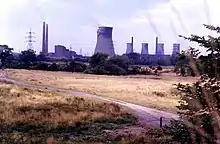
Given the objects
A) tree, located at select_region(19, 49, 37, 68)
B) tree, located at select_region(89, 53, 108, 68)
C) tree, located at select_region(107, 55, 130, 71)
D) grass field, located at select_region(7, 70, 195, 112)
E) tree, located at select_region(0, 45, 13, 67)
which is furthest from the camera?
tree, located at select_region(19, 49, 37, 68)

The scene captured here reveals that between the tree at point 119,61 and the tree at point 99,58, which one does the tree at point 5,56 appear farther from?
the tree at point 119,61

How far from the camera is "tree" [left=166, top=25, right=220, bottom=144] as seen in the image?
7.75m

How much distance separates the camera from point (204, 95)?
849cm

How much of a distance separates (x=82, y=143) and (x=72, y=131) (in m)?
5.17

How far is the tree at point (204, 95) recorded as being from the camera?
775 cm

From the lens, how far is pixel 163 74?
123688 mm

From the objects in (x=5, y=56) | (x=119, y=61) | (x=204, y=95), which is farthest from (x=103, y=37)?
(x=5, y=56)

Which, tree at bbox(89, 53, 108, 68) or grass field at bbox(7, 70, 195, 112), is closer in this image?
grass field at bbox(7, 70, 195, 112)

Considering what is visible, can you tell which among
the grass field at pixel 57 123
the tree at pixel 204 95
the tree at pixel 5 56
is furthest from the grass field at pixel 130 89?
the tree at pixel 5 56

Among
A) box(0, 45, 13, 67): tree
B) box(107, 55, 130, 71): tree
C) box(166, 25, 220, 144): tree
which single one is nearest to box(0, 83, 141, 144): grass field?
box(166, 25, 220, 144): tree

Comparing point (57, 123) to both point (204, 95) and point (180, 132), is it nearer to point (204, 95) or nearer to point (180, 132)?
point (180, 132)

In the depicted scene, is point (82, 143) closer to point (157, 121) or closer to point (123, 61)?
point (157, 121)

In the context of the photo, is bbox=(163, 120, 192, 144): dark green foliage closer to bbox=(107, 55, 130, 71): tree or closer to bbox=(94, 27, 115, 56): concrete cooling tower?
bbox=(94, 27, 115, 56): concrete cooling tower

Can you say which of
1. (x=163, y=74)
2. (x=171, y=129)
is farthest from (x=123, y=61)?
(x=171, y=129)
